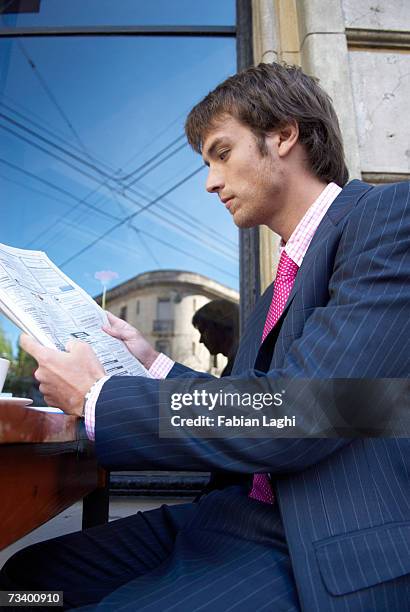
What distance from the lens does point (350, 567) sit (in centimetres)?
65

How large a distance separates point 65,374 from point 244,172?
691 mm

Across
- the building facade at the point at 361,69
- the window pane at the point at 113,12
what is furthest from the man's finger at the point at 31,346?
the window pane at the point at 113,12

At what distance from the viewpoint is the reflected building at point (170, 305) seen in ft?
13.9

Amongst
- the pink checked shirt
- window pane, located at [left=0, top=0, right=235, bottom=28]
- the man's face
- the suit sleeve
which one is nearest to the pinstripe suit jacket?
the suit sleeve

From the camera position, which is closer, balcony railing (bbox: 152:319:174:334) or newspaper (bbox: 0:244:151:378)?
newspaper (bbox: 0:244:151:378)

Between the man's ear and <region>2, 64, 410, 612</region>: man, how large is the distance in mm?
271

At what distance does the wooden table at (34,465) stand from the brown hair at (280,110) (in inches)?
31.5

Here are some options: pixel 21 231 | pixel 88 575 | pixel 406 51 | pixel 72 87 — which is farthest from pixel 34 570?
pixel 72 87

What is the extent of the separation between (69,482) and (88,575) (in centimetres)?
19

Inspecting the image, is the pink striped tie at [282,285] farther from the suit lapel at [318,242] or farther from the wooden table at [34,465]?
the wooden table at [34,465]

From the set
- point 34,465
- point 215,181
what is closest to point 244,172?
point 215,181

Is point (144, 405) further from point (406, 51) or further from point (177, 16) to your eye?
point (177, 16)

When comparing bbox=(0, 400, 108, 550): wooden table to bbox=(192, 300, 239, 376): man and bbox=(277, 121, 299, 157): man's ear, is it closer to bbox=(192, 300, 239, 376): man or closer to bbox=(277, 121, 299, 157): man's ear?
bbox=(277, 121, 299, 157): man's ear

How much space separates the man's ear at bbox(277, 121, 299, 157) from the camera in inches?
47.8
